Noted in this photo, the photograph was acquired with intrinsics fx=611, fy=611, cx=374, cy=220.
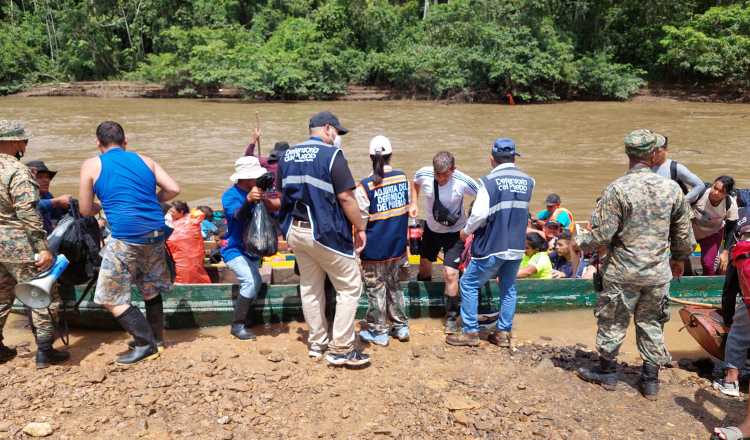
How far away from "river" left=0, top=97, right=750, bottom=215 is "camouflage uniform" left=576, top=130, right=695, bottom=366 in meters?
7.57

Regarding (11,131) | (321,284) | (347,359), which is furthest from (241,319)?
(11,131)

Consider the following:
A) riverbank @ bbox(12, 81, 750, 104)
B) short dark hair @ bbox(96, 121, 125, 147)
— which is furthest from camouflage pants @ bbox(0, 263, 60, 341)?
riverbank @ bbox(12, 81, 750, 104)

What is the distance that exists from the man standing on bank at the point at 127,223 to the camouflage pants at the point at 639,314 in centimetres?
316

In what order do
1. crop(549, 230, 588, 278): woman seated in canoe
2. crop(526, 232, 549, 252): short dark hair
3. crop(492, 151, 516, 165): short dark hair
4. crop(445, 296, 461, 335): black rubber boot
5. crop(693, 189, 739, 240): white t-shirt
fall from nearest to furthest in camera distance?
1. crop(492, 151, 516, 165): short dark hair
2. crop(445, 296, 461, 335): black rubber boot
3. crop(693, 189, 739, 240): white t-shirt
4. crop(526, 232, 549, 252): short dark hair
5. crop(549, 230, 588, 278): woman seated in canoe

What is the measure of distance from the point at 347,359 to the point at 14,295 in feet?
8.27

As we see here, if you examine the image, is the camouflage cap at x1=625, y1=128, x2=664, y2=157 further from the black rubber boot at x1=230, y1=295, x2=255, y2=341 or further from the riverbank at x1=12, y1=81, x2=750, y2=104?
the riverbank at x1=12, y1=81, x2=750, y2=104

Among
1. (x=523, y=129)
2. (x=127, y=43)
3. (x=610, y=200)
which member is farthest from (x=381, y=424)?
(x=127, y=43)

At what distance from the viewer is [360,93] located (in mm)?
30672

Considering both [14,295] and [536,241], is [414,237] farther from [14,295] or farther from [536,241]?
[14,295]

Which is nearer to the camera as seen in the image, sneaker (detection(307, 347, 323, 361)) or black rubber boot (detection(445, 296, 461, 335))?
sneaker (detection(307, 347, 323, 361))

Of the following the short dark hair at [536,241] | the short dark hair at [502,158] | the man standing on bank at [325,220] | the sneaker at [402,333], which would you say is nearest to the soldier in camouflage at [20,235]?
the man standing on bank at [325,220]

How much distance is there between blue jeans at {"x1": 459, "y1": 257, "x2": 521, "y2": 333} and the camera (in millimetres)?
4789

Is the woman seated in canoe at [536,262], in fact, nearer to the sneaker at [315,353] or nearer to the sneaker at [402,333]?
the sneaker at [402,333]

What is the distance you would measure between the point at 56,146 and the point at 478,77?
61.5ft
